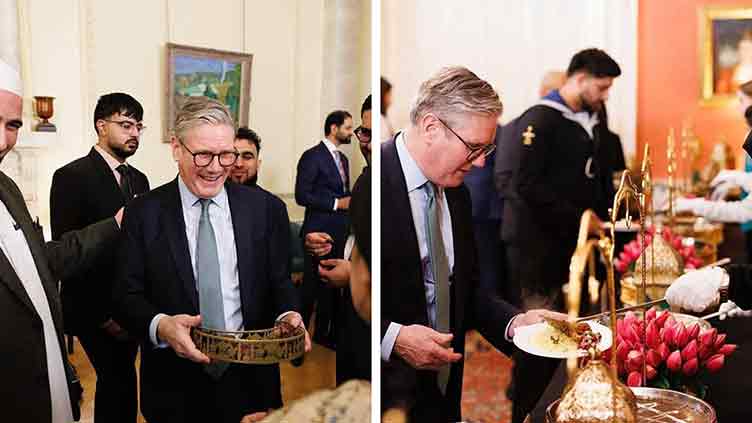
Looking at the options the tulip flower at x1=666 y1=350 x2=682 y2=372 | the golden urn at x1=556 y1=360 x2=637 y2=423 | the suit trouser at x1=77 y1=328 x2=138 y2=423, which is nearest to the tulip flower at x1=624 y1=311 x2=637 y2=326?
the tulip flower at x1=666 y1=350 x2=682 y2=372

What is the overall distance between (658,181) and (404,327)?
678mm

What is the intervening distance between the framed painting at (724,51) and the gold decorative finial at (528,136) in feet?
1.18

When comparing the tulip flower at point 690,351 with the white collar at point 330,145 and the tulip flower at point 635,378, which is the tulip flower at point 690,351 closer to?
the tulip flower at point 635,378

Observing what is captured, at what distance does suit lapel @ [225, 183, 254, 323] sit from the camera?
1795mm

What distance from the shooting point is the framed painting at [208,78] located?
1.71 meters

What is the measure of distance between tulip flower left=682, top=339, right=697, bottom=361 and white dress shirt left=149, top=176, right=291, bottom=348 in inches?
36.3

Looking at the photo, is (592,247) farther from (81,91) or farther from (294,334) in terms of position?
(81,91)

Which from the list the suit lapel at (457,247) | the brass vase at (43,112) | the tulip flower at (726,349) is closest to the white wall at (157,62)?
the brass vase at (43,112)

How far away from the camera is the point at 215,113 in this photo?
68.6 inches

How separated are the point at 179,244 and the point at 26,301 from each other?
1.07 feet

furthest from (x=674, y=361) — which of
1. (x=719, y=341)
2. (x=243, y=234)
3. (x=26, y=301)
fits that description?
(x=26, y=301)

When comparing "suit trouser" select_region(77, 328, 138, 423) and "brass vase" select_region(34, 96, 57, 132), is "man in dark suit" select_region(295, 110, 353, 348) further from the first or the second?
"brass vase" select_region(34, 96, 57, 132)

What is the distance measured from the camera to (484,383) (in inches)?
75.7

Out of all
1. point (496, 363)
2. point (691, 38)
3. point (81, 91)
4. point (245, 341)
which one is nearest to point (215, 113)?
point (81, 91)
